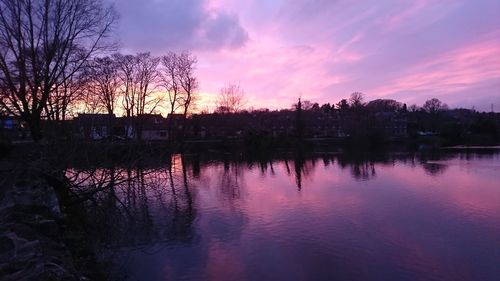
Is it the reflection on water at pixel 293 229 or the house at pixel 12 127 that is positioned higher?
the house at pixel 12 127

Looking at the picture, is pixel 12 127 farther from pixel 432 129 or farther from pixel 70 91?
pixel 432 129

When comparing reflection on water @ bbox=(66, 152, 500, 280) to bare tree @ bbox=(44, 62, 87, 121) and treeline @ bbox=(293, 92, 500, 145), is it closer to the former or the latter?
bare tree @ bbox=(44, 62, 87, 121)

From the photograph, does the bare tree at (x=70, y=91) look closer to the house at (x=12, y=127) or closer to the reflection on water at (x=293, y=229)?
the house at (x=12, y=127)

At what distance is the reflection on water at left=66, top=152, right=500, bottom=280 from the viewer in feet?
36.1

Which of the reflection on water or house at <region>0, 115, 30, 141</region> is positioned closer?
the reflection on water

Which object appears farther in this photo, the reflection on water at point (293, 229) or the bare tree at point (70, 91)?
the bare tree at point (70, 91)

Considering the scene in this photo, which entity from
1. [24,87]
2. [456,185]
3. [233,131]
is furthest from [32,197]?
[233,131]

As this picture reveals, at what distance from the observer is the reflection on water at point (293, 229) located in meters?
11.0

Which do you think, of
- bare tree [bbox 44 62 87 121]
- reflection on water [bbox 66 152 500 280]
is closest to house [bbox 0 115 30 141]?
bare tree [bbox 44 62 87 121]

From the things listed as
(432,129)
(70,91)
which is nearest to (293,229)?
(70,91)

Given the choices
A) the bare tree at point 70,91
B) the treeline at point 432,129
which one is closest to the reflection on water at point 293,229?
the bare tree at point 70,91

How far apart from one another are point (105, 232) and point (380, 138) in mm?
66786

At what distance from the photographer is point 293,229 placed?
14719 mm

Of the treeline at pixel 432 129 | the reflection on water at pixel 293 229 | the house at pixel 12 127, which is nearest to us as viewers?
the reflection on water at pixel 293 229
